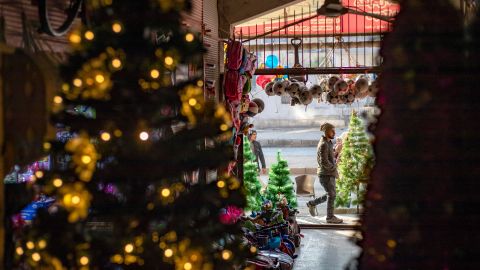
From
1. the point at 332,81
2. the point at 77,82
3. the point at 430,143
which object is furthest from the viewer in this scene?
the point at 332,81

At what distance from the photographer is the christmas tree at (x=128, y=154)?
139 inches

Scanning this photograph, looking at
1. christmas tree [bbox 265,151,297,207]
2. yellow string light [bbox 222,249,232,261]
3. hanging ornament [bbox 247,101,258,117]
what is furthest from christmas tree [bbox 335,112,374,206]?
yellow string light [bbox 222,249,232,261]

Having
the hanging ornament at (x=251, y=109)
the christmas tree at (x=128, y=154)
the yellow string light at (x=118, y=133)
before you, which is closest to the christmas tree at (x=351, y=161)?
the hanging ornament at (x=251, y=109)

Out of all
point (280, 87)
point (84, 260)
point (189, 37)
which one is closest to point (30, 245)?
point (84, 260)

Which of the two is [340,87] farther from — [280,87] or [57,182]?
[57,182]

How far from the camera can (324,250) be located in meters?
9.45

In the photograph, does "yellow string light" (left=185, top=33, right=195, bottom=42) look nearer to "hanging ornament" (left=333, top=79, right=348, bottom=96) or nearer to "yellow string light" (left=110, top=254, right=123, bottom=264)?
"yellow string light" (left=110, top=254, right=123, bottom=264)

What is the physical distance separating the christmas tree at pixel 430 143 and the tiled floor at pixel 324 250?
4.78 meters

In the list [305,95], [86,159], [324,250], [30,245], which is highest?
[305,95]

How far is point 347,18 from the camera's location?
12.1 meters

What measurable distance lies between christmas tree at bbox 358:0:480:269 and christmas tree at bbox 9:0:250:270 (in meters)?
1.02

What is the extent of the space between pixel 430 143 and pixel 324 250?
6.61m

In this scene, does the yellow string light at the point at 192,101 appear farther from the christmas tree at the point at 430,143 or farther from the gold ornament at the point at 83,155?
the christmas tree at the point at 430,143

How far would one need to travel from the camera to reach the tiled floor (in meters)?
8.48
